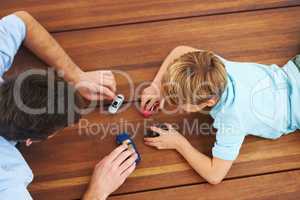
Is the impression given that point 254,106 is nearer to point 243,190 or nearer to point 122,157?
point 243,190

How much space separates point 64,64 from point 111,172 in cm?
35

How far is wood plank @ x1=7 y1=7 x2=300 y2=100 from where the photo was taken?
→ 120cm

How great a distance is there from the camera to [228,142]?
1.01 meters

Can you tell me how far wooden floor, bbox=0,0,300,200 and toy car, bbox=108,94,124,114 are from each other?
27mm

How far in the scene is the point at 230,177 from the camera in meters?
1.07

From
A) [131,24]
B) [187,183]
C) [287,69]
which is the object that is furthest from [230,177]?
[131,24]

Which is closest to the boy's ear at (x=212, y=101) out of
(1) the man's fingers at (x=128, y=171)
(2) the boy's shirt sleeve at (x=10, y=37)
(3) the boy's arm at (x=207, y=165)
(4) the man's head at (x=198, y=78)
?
(4) the man's head at (x=198, y=78)

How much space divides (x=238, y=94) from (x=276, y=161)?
25 centimetres

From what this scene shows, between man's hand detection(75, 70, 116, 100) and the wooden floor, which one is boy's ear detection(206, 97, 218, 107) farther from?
man's hand detection(75, 70, 116, 100)

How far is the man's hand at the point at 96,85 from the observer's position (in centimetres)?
112

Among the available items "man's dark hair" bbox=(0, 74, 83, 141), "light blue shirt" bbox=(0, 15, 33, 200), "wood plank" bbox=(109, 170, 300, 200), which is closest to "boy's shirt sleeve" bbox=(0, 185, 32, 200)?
"light blue shirt" bbox=(0, 15, 33, 200)

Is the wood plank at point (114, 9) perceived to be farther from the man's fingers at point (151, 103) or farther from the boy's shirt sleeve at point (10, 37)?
the man's fingers at point (151, 103)

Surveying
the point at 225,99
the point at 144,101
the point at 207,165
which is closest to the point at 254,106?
the point at 225,99

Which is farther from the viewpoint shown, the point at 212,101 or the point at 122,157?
the point at 122,157
